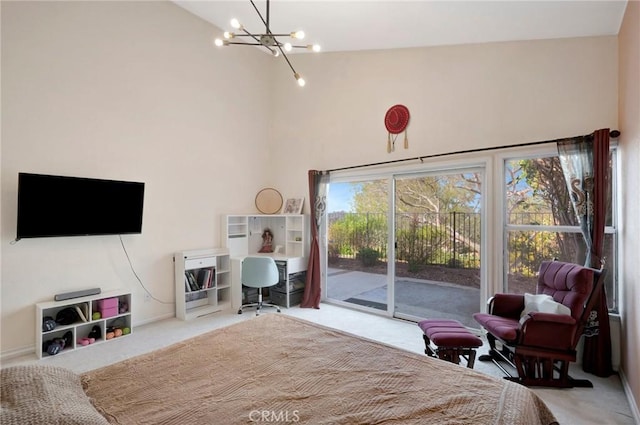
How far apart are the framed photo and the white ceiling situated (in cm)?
233

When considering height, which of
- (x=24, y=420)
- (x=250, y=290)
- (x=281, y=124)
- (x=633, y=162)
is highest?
(x=281, y=124)

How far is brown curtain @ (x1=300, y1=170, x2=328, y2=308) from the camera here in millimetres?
4742

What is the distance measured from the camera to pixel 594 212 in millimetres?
2697

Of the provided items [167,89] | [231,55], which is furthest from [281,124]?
[167,89]

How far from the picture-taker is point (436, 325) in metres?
2.70

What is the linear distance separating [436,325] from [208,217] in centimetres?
343

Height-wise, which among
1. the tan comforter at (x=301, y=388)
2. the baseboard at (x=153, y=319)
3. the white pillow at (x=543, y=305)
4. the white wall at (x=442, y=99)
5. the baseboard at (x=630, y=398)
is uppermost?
the white wall at (x=442, y=99)

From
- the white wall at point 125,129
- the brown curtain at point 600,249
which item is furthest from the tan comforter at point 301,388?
the white wall at point 125,129

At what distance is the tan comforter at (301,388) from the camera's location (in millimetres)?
1200

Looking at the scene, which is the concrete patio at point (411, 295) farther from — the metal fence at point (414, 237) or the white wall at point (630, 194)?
the white wall at point (630, 194)

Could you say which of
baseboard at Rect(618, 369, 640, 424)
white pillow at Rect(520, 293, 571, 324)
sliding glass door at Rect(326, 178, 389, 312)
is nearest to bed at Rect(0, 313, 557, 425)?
baseboard at Rect(618, 369, 640, 424)

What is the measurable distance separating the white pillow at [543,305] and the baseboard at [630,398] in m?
0.62

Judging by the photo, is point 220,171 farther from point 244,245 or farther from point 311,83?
point 311,83

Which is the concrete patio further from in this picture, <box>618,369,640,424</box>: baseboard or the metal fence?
<box>618,369,640,424</box>: baseboard
